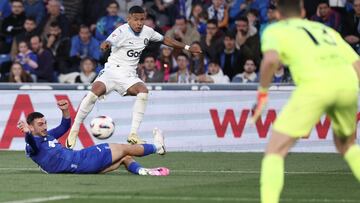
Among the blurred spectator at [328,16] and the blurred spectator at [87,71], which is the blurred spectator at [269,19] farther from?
the blurred spectator at [87,71]

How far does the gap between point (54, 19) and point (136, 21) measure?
6.71 metres

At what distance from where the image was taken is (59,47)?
22.4 meters

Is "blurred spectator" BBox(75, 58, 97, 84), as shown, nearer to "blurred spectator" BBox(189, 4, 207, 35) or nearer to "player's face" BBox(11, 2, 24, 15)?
"player's face" BBox(11, 2, 24, 15)

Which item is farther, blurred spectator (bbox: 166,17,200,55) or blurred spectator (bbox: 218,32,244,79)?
blurred spectator (bbox: 166,17,200,55)

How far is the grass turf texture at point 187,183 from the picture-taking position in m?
11.2

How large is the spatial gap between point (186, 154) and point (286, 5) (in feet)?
30.7

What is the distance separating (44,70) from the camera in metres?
21.6

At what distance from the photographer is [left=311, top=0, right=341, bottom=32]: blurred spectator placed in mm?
21156

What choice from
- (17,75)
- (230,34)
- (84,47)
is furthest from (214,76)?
(17,75)

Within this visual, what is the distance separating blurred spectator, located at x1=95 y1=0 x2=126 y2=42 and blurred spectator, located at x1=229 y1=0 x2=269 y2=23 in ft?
7.58

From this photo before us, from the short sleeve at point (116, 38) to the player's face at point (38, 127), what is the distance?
10.9 ft

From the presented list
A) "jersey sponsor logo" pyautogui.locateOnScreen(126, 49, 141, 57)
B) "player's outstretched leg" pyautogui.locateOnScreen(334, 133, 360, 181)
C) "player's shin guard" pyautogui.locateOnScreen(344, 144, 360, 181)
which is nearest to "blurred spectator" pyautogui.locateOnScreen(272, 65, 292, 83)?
→ "jersey sponsor logo" pyautogui.locateOnScreen(126, 49, 141, 57)

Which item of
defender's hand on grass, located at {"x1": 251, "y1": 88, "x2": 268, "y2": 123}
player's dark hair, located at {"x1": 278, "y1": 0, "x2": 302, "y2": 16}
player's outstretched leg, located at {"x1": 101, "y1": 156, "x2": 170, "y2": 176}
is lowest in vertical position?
player's outstretched leg, located at {"x1": 101, "y1": 156, "x2": 170, "y2": 176}

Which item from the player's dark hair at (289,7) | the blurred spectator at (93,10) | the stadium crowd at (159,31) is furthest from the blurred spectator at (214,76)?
the player's dark hair at (289,7)
